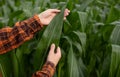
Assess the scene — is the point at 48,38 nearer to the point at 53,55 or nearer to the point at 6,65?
the point at 53,55

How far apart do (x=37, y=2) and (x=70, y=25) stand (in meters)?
0.57

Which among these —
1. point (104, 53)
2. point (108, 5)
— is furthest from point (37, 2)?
point (104, 53)

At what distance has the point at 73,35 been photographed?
5.76 feet

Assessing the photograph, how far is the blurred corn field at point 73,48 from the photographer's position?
162 centimetres

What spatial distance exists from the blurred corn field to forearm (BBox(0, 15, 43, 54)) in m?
0.05

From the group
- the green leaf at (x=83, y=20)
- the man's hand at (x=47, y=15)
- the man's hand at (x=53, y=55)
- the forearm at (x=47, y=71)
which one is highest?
the man's hand at (x=47, y=15)

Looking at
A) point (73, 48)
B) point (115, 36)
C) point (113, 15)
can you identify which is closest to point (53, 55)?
point (73, 48)

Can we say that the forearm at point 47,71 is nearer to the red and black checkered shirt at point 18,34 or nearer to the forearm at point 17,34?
the red and black checkered shirt at point 18,34

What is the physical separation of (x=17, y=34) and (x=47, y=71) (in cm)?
20

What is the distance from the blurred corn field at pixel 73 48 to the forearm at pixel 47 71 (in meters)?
0.08

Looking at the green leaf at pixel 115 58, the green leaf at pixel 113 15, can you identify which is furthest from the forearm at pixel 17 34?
the green leaf at pixel 113 15

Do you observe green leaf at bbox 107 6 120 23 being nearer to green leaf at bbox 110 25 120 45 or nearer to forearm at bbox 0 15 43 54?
green leaf at bbox 110 25 120 45

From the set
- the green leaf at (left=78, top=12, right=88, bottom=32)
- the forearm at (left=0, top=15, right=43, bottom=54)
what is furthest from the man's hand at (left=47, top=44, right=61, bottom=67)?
the green leaf at (left=78, top=12, right=88, bottom=32)

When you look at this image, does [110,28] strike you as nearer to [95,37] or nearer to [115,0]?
[95,37]
